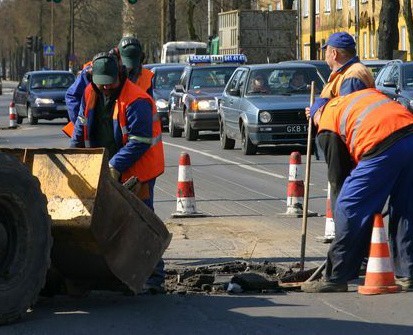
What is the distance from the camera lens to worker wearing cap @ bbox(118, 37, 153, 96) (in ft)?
34.2

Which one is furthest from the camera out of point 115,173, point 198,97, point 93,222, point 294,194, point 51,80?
point 51,80

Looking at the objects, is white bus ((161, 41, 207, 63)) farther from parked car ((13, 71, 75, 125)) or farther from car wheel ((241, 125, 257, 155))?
car wheel ((241, 125, 257, 155))

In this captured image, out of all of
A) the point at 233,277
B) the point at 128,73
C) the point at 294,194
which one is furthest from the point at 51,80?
the point at 233,277

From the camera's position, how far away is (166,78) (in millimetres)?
35625

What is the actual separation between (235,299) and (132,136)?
1.35 metres

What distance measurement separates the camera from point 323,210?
15.5m

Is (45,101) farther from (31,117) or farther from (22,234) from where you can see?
(22,234)

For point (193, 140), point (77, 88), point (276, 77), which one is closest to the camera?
point (77, 88)

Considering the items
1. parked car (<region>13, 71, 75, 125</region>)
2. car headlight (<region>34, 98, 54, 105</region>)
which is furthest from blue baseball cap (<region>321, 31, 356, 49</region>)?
car headlight (<region>34, 98, 54, 105</region>)

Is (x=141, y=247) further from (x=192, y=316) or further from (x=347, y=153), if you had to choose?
(x=347, y=153)

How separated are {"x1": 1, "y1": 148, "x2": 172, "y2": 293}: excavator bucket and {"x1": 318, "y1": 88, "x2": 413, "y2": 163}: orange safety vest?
1527 millimetres

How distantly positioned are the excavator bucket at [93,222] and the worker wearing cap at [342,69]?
1811 millimetres

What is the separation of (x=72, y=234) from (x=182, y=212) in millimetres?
6860

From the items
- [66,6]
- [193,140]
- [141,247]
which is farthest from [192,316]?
[66,6]
